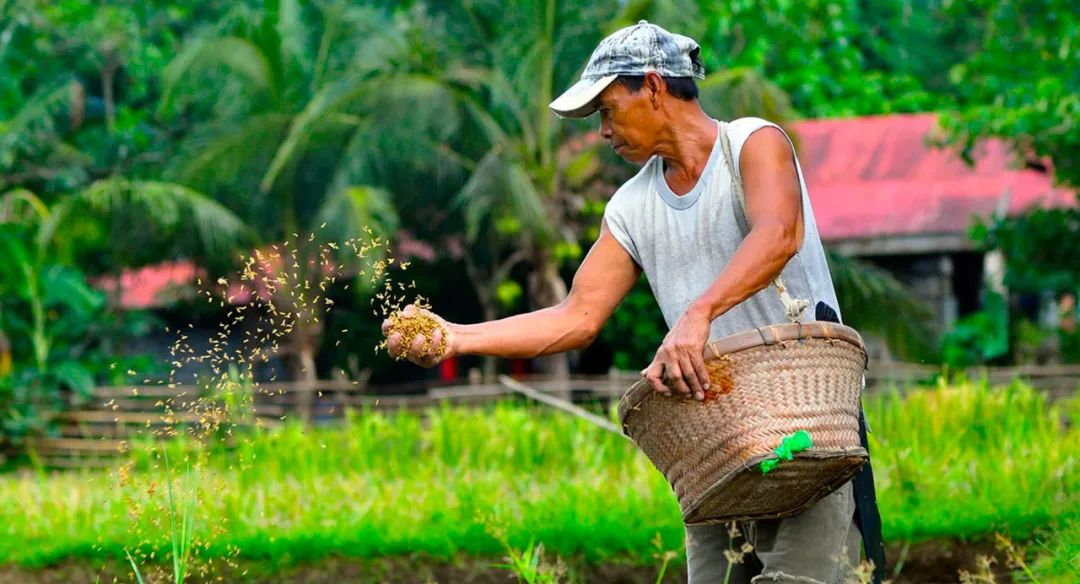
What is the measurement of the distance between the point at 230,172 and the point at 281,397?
231 cm

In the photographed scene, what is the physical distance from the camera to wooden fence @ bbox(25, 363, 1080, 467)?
1114 centimetres

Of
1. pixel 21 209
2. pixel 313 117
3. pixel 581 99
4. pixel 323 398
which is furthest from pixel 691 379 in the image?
pixel 21 209

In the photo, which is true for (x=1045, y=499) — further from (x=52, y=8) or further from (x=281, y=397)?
(x=52, y=8)

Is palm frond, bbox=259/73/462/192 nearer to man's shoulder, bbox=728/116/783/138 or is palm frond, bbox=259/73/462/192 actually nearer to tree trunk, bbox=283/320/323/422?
tree trunk, bbox=283/320/323/422

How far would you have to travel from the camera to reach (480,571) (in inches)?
241

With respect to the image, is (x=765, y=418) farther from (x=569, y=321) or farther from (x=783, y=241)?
(x=569, y=321)

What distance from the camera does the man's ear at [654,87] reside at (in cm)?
317

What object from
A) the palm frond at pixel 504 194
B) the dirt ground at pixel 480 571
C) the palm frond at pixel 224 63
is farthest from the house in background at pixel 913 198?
the dirt ground at pixel 480 571

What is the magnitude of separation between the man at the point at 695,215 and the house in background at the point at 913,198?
11.7 meters

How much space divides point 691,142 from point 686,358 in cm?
51

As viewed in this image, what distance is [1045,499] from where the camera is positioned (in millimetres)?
6234

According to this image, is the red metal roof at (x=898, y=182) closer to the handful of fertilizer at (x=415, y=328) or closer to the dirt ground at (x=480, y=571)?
the dirt ground at (x=480, y=571)

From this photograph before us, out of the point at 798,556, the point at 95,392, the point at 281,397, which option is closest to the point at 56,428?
the point at 95,392

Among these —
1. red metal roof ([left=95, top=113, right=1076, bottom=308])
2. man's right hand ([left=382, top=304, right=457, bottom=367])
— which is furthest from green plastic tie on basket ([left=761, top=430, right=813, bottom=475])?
red metal roof ([left=95, top=113, right=1076, bottom=308])
